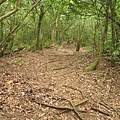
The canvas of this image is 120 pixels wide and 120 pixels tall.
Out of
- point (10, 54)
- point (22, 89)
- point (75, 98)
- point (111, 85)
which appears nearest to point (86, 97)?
point (75, 98)

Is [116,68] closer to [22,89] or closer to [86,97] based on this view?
[86,97]

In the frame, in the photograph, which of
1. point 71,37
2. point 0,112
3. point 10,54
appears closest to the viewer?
point 0,112

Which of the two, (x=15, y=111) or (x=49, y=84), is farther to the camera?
(x=49, y=84)

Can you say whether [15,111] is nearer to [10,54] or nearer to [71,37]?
[10,54]

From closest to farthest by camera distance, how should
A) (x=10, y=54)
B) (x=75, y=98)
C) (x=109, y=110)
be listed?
(x=109, y=110) → (x=75, y=98) → (x=10, y=54)

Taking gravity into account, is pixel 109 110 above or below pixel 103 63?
below

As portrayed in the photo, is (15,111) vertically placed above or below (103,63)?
below

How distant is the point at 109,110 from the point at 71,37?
2805 cm

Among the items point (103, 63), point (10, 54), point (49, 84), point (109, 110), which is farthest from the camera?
point (10, 54)

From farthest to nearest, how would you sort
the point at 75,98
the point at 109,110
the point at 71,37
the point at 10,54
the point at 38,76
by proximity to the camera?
the point at 71,37 → the point at 10,54 → the point at 38,76 → the point at 75,98 → the point at 109,110

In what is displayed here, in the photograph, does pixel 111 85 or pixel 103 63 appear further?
pixel 103 63

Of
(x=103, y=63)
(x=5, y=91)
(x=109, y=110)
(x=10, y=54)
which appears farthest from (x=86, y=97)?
(x=10, y=54)

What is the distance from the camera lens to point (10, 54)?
50.7ft

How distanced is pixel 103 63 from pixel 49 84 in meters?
4.36
